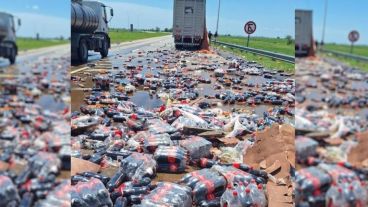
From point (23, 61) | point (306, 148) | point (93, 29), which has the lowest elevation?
point (306, 148)

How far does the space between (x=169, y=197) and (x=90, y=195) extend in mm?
844

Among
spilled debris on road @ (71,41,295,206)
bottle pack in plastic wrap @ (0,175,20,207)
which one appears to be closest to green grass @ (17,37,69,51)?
bottle pack in plastic wrap @ (0,175,20,207)

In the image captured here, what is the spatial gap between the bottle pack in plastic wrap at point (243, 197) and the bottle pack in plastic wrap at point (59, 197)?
3.06m

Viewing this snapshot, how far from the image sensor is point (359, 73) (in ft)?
6.19

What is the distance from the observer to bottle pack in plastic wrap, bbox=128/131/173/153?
671 centimetres

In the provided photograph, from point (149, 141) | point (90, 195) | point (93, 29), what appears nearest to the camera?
point (90, 195)

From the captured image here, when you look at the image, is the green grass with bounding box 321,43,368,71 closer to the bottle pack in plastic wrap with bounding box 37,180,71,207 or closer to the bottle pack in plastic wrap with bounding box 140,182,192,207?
the bottle pack in plastic wrap with bounding box 37,180,71,207

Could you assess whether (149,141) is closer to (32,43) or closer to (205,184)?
(205,184)

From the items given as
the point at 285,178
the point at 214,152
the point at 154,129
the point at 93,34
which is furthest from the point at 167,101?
the point at 285,178

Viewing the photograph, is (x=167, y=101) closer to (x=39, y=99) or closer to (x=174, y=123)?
(x=174, y=123)

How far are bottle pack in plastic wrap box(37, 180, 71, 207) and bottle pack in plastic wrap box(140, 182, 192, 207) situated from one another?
2.69 metres

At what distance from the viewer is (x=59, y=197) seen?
2.00 metres

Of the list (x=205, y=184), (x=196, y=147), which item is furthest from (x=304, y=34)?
(x=196, y=147)

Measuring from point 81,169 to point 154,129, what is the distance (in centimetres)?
249
